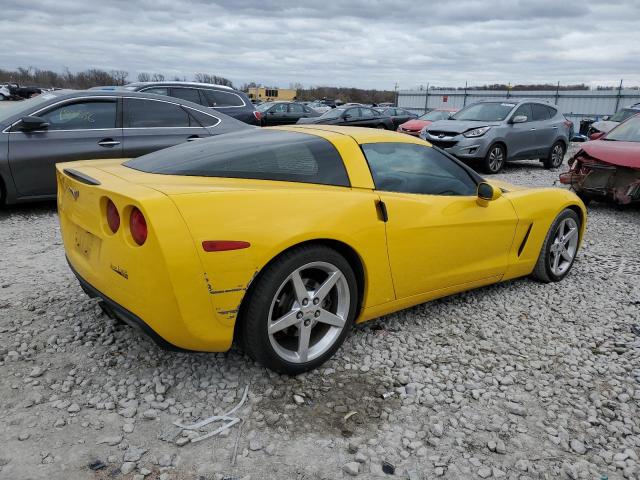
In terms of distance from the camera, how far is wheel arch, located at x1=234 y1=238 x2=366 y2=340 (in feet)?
8.44

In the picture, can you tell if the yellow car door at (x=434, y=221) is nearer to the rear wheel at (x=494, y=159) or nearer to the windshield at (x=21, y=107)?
the windshield at (x=21, y=107)

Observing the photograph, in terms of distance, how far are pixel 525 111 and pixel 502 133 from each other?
134 centimetres

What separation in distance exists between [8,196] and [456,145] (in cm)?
786

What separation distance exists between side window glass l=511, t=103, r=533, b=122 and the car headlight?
1.20m

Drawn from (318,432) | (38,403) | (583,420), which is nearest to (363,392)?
(318,432)

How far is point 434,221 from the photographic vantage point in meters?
3.32

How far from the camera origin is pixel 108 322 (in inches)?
135

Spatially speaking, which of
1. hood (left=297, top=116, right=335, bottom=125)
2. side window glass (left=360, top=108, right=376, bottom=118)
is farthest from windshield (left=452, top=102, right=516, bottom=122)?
side window glass (left=360, top=108, right=376, bottom=118)

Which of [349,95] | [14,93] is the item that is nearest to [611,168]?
[14,93]

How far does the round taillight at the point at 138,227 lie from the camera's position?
93.0 inches

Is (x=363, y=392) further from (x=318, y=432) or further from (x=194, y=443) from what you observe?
(x=194, y=443)

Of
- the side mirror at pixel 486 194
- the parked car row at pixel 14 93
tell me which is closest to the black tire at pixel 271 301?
the side mirror at pixel 486 194

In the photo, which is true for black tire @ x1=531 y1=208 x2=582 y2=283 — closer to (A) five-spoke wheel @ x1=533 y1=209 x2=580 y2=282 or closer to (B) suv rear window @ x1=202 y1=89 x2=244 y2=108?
(A) five-spoke wheel @ x1=533 y1=209 x2=580 y2=282

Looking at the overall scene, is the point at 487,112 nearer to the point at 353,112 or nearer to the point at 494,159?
the point at 494,159
